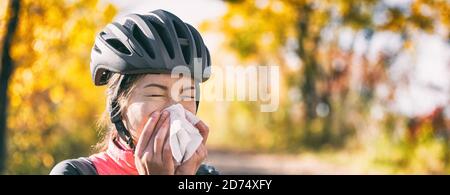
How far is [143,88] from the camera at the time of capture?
2.26 metres

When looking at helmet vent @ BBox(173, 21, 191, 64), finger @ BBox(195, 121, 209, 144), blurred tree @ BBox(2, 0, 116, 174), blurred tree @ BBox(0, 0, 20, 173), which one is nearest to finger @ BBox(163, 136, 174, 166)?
finger @ BBox(195, 121, 209, 144)

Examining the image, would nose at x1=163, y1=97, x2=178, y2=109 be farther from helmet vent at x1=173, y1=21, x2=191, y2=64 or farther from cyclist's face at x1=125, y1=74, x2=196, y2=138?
helmet vent at x1=173, y1=21, x2=191, y2=64


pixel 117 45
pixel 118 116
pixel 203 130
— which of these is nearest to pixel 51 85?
pixel 117 45

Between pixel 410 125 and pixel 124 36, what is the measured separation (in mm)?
8619

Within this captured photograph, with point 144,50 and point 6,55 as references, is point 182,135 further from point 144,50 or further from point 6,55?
point 6,55

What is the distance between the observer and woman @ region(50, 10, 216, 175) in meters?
2.10

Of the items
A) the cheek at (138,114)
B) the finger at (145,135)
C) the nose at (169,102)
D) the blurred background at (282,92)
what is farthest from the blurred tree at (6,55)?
the finger at (145,135)

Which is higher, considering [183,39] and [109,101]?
[183,39]

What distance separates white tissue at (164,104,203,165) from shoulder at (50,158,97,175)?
0.35 metres

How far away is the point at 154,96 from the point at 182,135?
20cm

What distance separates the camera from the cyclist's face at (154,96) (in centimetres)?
223

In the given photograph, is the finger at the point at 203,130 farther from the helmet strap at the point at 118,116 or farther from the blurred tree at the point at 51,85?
the blurred tree at the point at 51,85
